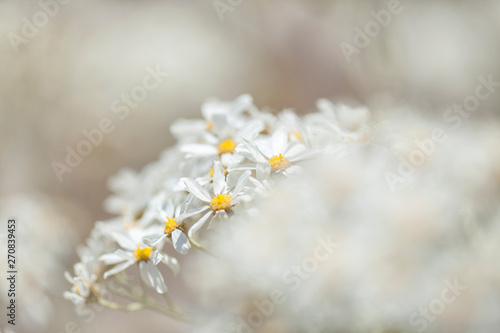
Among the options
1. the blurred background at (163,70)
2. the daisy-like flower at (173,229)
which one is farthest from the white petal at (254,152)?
the blurred background at (163,70)

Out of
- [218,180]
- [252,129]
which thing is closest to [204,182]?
[218,180]

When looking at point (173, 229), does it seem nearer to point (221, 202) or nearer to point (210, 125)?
point (221, 202)

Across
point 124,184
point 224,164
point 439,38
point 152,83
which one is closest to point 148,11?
point 152,83

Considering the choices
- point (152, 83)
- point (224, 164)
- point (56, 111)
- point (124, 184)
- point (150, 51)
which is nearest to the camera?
point (224, 164)

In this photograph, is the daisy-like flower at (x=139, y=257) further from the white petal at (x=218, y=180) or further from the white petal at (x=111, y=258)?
the white petal at (x=218, y=180)

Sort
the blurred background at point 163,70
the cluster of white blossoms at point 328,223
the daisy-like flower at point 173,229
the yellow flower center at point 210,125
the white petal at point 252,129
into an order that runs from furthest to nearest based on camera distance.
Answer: the blurred background at point 163,70 < the yellow flower center at point 210,125 < the white petal at point 252,129 < the daisy-like flower at point 173,229 < the cluster of white blossoms at point 328,223

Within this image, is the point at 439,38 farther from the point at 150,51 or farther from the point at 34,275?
the point at 34,275

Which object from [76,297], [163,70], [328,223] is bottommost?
[328,223]
